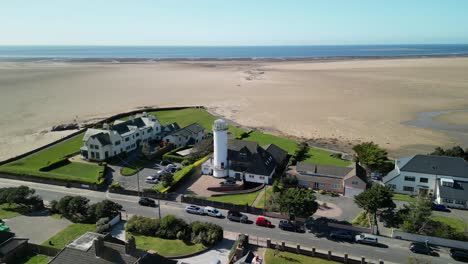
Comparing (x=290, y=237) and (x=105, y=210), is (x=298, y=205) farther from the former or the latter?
(x=105, y=210)

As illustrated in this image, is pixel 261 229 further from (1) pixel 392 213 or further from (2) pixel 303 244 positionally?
(1) pixel 392 213

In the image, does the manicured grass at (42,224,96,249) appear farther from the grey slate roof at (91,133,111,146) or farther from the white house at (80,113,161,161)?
the grey slate roof at (91,133,111,146)

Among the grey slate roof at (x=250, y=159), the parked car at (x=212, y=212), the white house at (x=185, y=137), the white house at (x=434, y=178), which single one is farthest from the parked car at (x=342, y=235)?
the white house at (x=185, y=137)

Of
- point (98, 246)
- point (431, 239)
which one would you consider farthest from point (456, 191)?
point (98, 246)

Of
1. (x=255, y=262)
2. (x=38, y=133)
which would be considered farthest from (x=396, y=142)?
(x=38, y=133)

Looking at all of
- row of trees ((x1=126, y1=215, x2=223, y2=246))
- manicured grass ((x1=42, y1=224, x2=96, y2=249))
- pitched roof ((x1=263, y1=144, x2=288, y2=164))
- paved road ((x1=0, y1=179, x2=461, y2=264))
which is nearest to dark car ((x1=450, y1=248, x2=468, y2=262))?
paved road ((x1=0, y1=179, x2=461, y2=264))

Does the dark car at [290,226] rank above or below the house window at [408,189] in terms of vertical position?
below

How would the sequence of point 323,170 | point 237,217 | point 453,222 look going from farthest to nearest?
1. point 323,170
2. point 453,222
3. point 237,217

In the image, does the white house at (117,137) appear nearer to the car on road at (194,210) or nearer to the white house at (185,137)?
the white house at (185,137)
